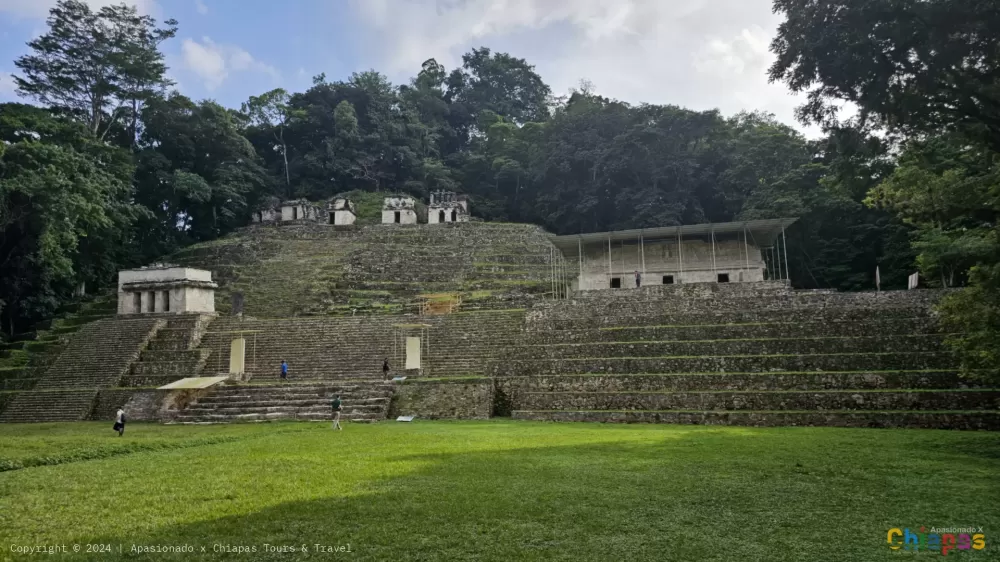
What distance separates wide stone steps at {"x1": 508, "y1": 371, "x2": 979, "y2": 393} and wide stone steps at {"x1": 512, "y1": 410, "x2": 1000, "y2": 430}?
1338 mm

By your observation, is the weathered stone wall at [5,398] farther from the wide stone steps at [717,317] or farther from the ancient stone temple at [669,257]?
the ancient stone temple at [669,257]

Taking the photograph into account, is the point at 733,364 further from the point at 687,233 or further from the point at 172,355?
the point at 172,355

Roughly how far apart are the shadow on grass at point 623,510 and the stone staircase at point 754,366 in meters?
4.65

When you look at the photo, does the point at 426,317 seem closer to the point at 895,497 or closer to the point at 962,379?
the point at 962,379

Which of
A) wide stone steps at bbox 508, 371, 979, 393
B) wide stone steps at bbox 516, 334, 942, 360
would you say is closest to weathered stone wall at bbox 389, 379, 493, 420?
wide stone steps at bbox 508, 371, 979, 393

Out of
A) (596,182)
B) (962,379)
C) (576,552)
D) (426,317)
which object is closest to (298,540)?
(576,552)

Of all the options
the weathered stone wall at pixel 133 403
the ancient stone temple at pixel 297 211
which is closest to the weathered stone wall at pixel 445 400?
the weathered stone wall at pixel 133 403

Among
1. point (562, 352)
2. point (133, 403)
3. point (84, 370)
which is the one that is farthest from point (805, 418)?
point (84, 370)

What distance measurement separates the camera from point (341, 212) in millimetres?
48781

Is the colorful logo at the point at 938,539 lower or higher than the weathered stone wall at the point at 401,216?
lower

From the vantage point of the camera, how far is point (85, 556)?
4613 millimetres

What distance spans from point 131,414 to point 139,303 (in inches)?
450

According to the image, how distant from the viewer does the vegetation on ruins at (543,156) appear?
32.1 ft

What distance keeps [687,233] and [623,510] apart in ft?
79.0
